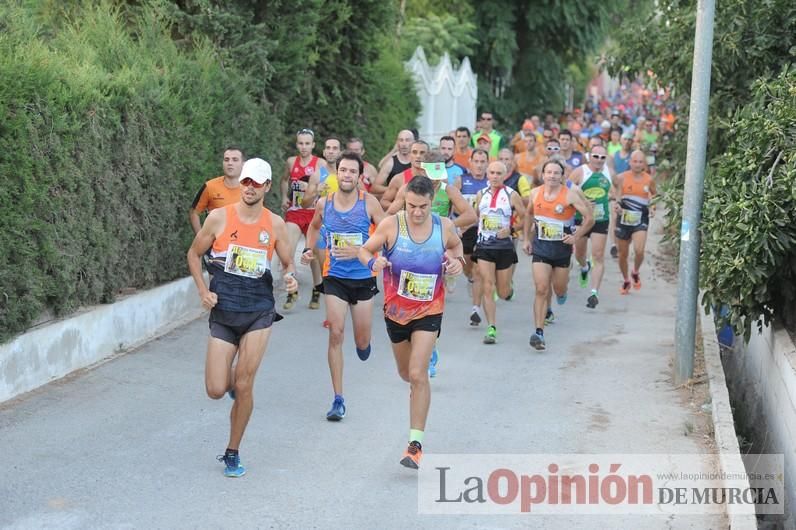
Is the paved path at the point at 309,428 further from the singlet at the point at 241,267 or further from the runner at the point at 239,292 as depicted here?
the singlet at the point at 241,267

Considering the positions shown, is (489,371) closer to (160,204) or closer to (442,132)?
(160,204)

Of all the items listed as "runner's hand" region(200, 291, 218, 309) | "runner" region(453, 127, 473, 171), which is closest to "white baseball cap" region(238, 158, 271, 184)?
"runner's hand" region(200, 291, 218, 309)

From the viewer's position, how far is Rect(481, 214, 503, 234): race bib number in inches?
500

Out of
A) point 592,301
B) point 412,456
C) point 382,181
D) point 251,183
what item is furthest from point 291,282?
point 592,301

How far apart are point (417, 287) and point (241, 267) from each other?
3.98 ft

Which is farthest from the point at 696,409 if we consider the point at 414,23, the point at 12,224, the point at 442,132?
the point at 414,23

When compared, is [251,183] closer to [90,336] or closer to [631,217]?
[90,336]

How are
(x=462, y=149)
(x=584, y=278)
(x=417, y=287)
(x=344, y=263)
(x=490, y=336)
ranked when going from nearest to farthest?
1. (x=417, y=287)
2. (x=344, y=263)
3. (x=490, y=336)
4. (x=584, y=278)
5. (x=462, y=149)

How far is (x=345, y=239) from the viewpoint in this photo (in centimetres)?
984

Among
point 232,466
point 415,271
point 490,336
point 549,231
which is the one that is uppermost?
point 415,271

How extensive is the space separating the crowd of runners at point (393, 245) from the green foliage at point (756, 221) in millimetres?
2108

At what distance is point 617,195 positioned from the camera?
53.7 feet

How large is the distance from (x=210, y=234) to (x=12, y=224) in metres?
2.10

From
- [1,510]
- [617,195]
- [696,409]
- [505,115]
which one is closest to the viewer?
[1,510]
